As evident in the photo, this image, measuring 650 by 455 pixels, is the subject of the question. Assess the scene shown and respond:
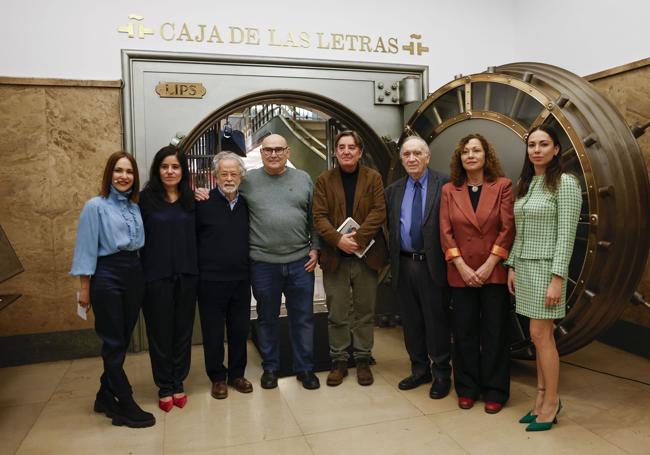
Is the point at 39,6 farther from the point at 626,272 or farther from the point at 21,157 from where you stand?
the point at 626,272

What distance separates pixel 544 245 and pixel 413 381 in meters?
1.12

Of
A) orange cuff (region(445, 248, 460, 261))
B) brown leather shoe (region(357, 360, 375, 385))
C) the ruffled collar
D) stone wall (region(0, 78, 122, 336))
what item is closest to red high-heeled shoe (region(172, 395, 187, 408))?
brown leather shoe (region(357, 360, 375, 385))

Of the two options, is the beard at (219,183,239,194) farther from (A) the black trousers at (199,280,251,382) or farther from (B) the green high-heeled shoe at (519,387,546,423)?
(B) the green high-heeled shoe at (519,387,546,423)

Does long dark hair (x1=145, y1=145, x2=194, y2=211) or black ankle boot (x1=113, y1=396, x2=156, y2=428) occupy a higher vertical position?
long dark hair (x1=145, y1=145, x2=194, y2=211)

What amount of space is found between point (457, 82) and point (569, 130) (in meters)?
0.83

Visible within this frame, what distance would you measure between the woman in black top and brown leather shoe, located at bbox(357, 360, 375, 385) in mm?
1003

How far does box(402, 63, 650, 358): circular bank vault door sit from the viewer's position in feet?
8.19

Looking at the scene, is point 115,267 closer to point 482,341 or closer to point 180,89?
point 180,89

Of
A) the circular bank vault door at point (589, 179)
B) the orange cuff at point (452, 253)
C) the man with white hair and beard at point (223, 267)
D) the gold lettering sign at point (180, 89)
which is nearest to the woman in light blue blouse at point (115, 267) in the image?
the man with white hair and beard at point (223, 267)

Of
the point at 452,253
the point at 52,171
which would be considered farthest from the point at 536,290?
the point at 52,171

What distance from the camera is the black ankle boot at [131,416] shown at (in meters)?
2.57

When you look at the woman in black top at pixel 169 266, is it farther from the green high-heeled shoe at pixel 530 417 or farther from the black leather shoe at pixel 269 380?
the green high-heeled shoe at pixel 530 417

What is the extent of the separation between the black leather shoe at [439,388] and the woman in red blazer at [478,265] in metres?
0.11

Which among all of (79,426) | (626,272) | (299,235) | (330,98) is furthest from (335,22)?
(79,426)
